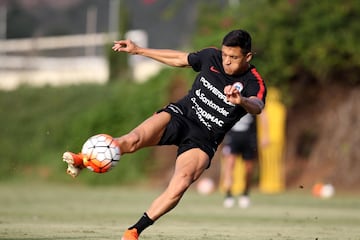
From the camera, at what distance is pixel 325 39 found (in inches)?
1065

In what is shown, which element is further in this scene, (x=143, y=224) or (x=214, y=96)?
(x=214, y=96)

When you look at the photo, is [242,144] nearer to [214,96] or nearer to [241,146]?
[241,146]

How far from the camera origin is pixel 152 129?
10133 mm

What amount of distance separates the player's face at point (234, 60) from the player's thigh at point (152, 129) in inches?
31.4

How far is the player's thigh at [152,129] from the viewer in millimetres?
9969

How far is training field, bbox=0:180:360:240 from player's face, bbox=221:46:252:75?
2.02 metres

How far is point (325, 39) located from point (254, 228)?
47.5ft

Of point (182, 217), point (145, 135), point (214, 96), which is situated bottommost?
point (182, 217)

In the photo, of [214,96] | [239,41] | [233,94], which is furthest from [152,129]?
[239,41]

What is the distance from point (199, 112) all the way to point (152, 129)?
0.74 m

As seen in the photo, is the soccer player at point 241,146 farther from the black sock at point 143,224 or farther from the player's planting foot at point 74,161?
the player's planting foot at point 74,161

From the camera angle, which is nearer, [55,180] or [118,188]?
[118,188]

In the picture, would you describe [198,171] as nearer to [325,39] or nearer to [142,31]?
[325,39]

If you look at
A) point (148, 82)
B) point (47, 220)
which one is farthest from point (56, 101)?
point (47, 220)
